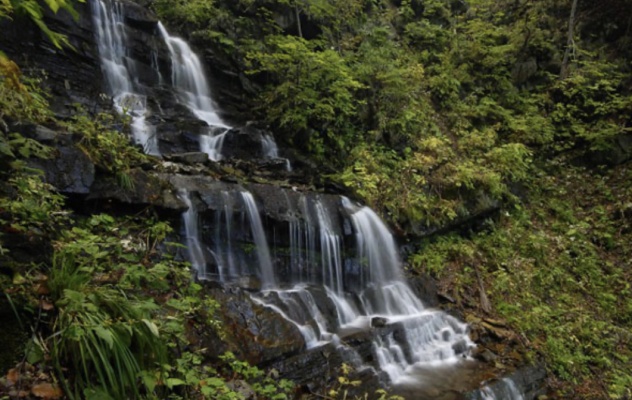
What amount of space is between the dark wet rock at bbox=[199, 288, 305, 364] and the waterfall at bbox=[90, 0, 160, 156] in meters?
5.40

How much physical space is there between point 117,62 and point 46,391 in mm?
10376

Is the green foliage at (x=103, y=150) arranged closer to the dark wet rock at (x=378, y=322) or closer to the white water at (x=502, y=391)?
the dark wet rock at (x=378, y=322)

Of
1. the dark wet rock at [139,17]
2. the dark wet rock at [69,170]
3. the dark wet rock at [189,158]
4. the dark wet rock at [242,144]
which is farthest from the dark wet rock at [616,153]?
the dark wet rock at [139,17]

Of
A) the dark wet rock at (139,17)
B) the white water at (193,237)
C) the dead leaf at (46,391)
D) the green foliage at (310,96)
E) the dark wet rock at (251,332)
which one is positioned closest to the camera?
the dead leaf at (46,391)

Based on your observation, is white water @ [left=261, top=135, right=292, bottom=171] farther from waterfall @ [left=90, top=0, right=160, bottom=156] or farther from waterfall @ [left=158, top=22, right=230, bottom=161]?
waterfall @ [left=90, top=0, right=160, bottom=156]

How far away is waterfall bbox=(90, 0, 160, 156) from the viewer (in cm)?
967

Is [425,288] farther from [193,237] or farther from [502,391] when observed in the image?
[193,237]

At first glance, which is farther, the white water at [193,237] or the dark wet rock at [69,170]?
the white water at [193,237]

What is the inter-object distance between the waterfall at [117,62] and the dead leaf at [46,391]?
7.64 m

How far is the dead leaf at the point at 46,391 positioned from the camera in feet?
7.59

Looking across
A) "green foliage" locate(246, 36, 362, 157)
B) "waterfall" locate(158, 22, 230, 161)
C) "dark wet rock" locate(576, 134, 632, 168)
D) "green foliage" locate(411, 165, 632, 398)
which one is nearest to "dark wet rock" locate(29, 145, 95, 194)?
"waterfall" locate(158, 22, 230, 161)

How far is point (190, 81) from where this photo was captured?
1169cm

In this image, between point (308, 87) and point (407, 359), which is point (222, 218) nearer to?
point (407, 359)

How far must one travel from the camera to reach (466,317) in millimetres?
7883
